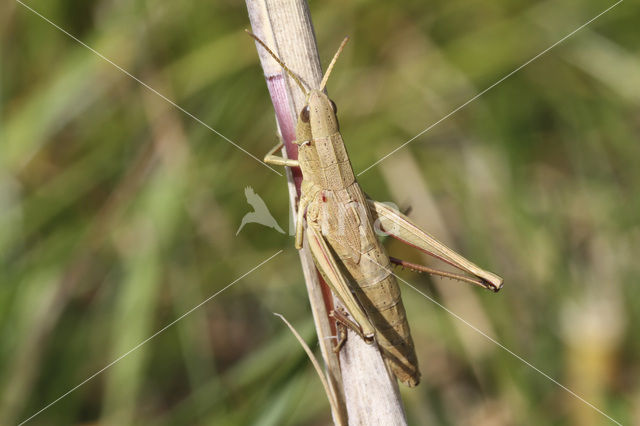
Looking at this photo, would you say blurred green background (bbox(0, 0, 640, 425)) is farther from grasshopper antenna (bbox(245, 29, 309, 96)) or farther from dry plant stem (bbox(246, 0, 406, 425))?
grasshopper antenna (bbox(245, 29, 309, 96))

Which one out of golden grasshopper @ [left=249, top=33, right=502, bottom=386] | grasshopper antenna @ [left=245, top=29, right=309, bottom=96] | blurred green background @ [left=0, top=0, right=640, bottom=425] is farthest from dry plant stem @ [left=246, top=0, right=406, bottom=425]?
blurred green background @ [left=0, top=0, right=640, bottom=425]

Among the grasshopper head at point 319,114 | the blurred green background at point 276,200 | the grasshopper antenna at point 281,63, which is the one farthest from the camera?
the blurred green background at point 276,200

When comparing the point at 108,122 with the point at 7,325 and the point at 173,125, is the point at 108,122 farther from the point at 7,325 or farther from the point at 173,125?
the point at 7,325

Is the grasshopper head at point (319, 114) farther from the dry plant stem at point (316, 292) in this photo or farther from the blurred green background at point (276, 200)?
the blurred green background at point (276, 200)

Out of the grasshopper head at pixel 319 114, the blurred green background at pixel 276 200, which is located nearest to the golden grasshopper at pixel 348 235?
the grasshopper head at pixel 319 114

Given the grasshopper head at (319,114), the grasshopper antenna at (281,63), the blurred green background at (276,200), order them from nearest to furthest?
the grasshopper antenna at (281,63) < the grasshopper head at (319,114) < the blurred green background at (276,200)

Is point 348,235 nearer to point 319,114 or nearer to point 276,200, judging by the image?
point 319,114
